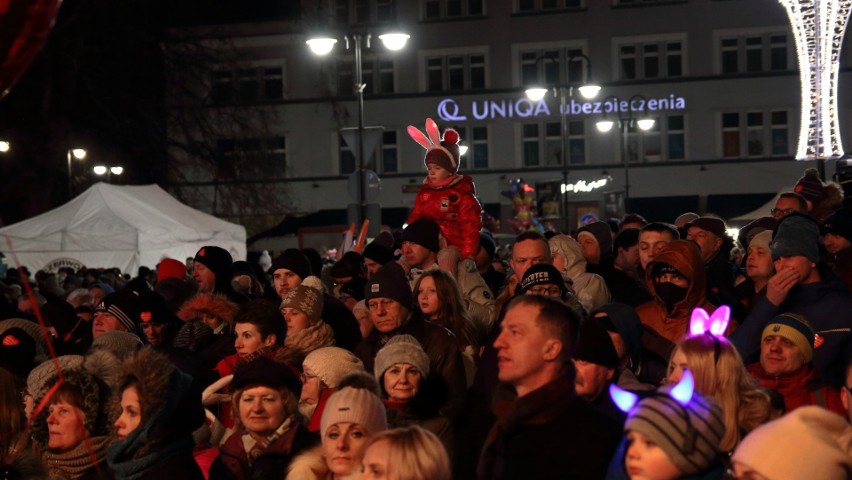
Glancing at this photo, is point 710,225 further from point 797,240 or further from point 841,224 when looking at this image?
point 797,240

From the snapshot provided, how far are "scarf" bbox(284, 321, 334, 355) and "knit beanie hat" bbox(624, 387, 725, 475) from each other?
11.4 ft

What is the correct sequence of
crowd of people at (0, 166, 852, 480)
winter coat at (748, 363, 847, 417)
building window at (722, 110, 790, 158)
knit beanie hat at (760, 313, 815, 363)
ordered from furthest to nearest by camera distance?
building window at (722, 110, 790, 158)
knit beanie hat at (760, 313, 815, 363)
winter coat at (748, 363, 847, 417)
crowd of people at (0, 166, 852, 480)

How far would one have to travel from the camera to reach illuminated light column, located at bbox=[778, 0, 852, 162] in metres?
12.2

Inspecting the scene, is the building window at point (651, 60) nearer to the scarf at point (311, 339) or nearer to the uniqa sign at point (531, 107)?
the uniqa sign at point (531, 107)

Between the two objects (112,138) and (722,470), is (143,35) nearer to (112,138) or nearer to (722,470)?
(112,138)

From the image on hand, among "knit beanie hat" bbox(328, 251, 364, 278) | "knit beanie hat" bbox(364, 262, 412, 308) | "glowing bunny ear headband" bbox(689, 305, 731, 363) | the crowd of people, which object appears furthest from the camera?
"knit beanie hat" bbox(328, 251, 364, 278)

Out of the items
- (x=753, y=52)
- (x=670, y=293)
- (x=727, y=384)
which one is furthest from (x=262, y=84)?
(x=727, y=384)

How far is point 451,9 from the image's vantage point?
55.3 meters

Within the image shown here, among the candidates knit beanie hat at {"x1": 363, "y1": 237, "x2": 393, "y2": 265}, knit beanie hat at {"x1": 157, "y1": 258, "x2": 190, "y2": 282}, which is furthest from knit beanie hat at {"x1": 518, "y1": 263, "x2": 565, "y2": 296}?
knit beanie hat at {"x1": 157, "y1": 258, "x2": 190, "y2": 282}

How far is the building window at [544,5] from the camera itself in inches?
2131

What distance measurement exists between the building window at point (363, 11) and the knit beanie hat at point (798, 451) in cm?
5241

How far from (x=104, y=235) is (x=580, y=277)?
1747 cm

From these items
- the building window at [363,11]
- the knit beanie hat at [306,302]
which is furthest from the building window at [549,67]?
the knit beanie hat at [306,302]

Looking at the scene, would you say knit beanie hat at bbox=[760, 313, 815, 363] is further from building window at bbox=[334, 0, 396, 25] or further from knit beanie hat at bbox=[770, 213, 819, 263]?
building window at bbox=[334, 0, 396, 25]
